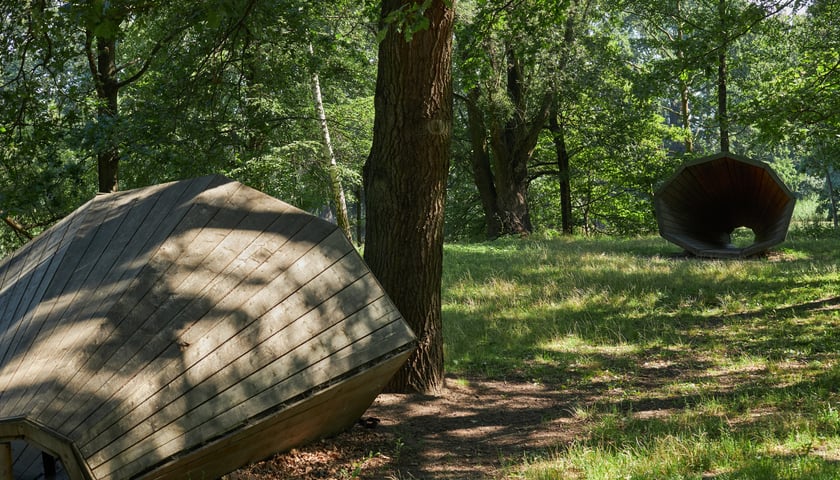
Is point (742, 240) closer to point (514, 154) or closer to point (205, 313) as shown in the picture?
point (514, 154)

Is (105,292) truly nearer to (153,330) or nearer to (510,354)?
(153,330)

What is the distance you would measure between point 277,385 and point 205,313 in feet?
1.88

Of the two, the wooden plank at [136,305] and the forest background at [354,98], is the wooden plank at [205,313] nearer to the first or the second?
the wooden plank at [136,305]

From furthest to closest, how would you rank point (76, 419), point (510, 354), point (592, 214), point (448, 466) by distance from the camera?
point (592, 214) → point (510, 354) → point (448, 466) → point (76, 419)

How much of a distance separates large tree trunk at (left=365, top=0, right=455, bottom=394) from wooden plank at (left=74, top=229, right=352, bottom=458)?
62.4 inches

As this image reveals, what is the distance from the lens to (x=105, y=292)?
432 cm

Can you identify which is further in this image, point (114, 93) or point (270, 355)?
point (114, 93)

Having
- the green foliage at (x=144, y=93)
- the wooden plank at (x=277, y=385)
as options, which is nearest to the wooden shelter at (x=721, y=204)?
the green foliage at (x=144, y=93)

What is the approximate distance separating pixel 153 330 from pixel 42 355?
0.57 metres

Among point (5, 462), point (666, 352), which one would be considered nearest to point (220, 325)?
point (5, 462)

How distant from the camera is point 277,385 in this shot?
13.9ft

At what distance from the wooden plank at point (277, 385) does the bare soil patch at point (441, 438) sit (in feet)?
2.26

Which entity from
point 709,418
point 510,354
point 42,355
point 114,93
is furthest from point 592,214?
point 42,355

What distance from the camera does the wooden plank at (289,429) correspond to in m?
3.97
